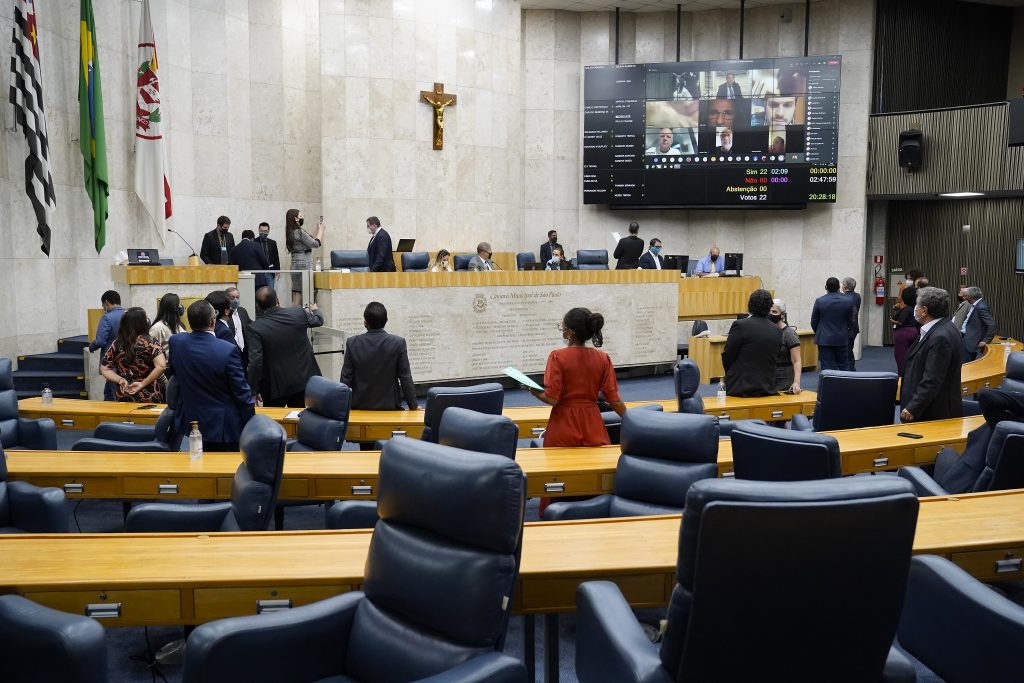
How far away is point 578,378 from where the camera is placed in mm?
5078

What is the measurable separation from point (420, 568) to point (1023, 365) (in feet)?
20.6

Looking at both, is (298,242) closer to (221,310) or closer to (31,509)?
(221,310)

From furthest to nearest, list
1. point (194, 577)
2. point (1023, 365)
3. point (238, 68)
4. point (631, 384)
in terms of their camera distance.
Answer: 1. point (238, 68)
2. point (631, 384)
3. point (1023, 365)
4. point (194, 577)

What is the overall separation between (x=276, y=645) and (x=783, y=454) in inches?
98.9

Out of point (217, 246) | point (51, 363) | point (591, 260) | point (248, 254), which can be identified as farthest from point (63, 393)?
point (591, 260)

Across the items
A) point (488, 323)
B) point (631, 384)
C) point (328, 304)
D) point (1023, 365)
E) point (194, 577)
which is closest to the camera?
point (194, 577)

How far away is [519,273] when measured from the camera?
12.0 metres

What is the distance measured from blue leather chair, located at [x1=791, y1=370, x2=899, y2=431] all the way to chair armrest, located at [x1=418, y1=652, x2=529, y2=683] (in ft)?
14.4

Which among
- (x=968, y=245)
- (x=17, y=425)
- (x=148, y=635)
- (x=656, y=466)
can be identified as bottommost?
(x=148, y=635)

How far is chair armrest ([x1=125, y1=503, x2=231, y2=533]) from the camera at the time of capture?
4.22 meters

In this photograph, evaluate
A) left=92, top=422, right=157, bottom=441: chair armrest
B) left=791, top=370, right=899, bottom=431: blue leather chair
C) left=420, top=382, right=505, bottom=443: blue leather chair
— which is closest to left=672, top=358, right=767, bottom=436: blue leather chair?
left=791, top=370, right=899, bottom=431: blue leather chair

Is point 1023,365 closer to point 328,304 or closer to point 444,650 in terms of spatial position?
point 444,650

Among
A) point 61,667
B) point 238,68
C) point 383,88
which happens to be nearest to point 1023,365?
point 61,667

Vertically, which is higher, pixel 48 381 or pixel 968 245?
pixel 968 245
